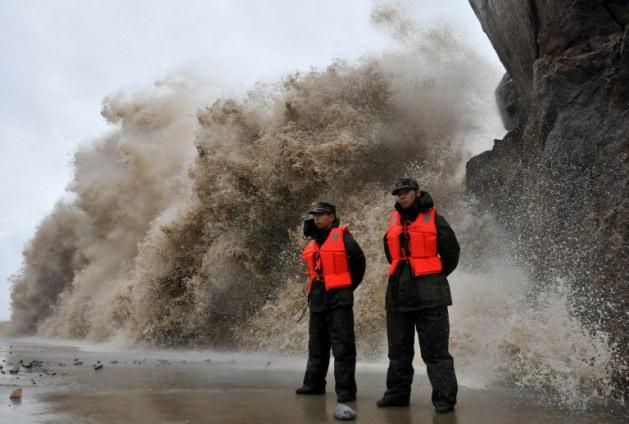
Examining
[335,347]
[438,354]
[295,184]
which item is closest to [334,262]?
[335,347]

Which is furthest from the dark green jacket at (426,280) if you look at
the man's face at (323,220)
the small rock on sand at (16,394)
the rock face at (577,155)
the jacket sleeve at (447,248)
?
the small rock on sand at (16,394)

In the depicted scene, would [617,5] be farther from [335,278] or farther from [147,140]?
[147,140]

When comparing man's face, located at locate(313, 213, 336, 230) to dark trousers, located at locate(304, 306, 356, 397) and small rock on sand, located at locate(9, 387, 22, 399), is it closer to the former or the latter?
dark trousers, located at locate(304, 306, 356, 397)

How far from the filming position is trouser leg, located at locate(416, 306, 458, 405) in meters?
4.04

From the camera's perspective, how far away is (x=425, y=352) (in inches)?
164

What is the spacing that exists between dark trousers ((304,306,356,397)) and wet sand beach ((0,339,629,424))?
0.16 metres

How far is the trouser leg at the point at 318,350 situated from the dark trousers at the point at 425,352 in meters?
0.75

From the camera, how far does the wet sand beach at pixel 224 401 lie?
3.83 metres

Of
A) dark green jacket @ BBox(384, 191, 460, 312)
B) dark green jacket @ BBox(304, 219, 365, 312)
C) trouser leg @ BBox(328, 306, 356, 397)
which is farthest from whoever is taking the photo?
dark green jacket @ BBox(304, 219, 365, 312)

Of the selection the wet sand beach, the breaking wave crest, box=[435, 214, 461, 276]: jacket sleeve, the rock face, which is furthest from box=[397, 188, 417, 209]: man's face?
the breaking wave crest

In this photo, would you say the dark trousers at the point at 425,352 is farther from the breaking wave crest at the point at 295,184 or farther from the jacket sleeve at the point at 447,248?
the breaking wave crest at the point at 295,184

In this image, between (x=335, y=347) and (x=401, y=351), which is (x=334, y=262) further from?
→ (x=401, y=351)

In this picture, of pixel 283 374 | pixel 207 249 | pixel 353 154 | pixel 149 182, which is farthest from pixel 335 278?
pixel 149 182

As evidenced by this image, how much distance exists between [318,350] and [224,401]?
2.79ft
